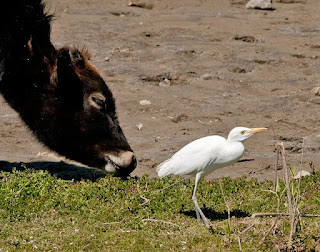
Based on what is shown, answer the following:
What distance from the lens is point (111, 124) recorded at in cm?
808

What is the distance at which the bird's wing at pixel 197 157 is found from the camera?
6.78 metres

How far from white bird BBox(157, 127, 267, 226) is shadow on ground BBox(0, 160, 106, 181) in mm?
1850

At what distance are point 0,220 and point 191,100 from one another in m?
5.29

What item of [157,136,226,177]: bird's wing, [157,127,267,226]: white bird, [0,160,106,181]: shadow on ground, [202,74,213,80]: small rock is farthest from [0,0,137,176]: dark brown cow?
[202,74,213,80]: small rock

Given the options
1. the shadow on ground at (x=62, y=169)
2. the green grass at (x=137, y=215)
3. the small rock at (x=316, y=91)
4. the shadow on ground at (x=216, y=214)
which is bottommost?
the shadow on ground at (x=62, y=169)

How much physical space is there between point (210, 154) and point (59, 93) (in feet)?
6.95

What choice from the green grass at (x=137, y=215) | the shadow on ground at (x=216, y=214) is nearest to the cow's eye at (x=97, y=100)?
the green grass at (x=137, y=215)

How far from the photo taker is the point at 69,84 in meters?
7.96

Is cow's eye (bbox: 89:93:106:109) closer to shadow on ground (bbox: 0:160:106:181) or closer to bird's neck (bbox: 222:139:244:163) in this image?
shadow on ground (bbox: 0:160:106:181)

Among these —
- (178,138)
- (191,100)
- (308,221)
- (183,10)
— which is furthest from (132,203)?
(183,10)

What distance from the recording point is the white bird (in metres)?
6.71

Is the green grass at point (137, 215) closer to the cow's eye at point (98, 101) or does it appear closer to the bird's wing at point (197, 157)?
the bird's wing at point (197, 157)

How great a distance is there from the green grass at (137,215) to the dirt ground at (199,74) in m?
0.99

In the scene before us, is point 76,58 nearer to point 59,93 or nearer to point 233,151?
point 59,93
